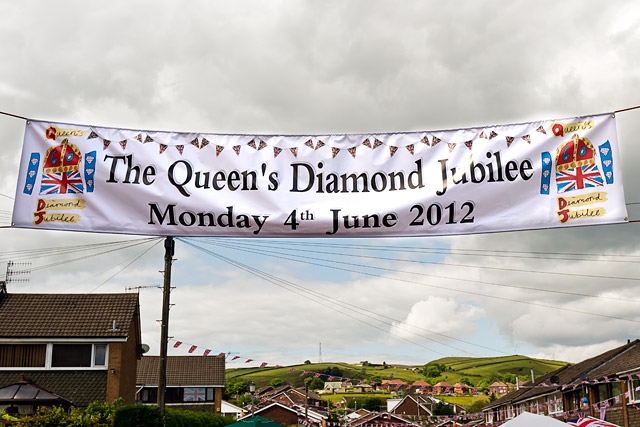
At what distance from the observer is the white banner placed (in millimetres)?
8344

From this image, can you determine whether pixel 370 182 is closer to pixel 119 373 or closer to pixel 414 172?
pixel 414 172

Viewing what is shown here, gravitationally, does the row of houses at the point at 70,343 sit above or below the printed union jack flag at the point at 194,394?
above

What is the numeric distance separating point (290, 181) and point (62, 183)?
265 centimetres

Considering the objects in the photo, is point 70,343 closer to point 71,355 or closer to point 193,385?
point 71,355

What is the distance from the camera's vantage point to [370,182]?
855 cm

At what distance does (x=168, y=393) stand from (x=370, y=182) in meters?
52.8

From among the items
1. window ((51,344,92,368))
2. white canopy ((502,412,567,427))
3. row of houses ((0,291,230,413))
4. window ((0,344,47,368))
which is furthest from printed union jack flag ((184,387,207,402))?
white canopy ((502,412,567,427))

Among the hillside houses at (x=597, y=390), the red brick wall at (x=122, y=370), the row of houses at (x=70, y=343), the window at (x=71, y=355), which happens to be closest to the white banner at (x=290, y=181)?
the hillside houses at (x=597, y=390)

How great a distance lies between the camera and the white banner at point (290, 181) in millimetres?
8344

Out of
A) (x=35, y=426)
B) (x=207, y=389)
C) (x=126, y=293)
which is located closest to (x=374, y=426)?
(x=207, y=389)

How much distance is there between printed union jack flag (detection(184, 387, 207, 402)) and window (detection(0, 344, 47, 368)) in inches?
900

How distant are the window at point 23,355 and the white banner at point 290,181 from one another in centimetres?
3093

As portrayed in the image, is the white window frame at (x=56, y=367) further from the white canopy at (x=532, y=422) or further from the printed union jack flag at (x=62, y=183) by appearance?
the printed union jack flag at (x=62, y=183)

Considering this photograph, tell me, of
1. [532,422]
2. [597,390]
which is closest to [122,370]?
[597,390]
